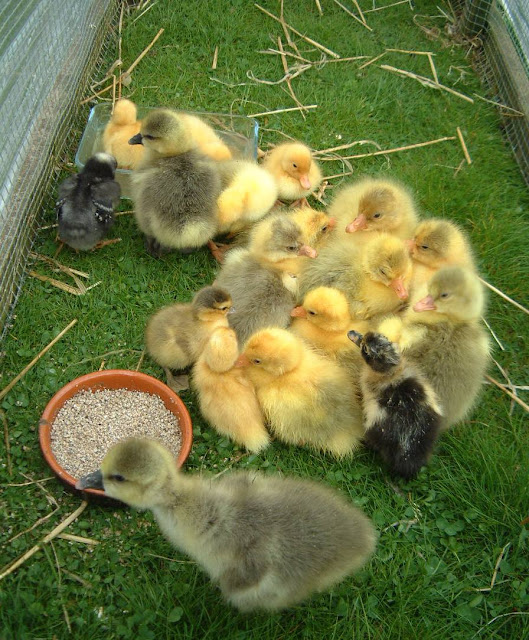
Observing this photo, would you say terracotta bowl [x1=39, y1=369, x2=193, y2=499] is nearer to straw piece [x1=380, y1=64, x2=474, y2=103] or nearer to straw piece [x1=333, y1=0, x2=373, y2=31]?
straw piece [x1=380, y1=64, x2=474, y2=103]

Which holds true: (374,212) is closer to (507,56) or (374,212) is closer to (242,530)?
(242,530)

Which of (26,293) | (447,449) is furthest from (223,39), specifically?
(447,449)

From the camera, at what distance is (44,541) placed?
2.23m

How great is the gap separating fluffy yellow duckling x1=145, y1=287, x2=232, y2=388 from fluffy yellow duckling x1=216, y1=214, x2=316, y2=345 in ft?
0.35

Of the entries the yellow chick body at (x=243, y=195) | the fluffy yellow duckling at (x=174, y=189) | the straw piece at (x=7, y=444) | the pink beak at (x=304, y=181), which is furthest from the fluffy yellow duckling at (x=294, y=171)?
the straw piece at (x=7, y=444)

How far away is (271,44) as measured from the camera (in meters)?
4.48

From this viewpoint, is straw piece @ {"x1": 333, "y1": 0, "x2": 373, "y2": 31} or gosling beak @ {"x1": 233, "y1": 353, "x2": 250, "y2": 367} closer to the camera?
gosling beak @ {"x1": 233, "y1": 353, "x2": 250, "y2": 367}

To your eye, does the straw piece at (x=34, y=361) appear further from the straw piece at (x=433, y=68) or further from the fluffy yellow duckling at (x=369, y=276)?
the straw piece at (x=433, y=68)

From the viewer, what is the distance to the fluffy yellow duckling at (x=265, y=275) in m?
2.77

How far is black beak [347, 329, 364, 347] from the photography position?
2580 mm

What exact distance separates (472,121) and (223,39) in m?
1.77

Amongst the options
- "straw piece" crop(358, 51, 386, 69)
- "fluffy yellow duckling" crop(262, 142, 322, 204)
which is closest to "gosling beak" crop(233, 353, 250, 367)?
"fluffy yellow duckling" crop(262, 142, 322, 204)

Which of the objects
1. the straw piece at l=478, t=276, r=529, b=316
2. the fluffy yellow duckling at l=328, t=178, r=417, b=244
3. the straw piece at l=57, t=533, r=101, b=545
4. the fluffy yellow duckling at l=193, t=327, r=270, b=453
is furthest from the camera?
the straw piece at l=478, t=276, r=529, b=316

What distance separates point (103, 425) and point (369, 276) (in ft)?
4.21
